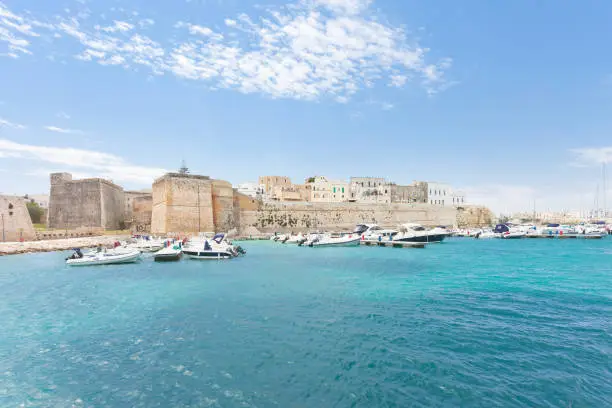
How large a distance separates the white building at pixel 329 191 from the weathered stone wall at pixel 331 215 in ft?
32.7

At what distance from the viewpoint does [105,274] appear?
17.2 metres

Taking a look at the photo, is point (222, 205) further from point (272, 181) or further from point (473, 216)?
point (473, 216)

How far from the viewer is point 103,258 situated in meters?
20.3

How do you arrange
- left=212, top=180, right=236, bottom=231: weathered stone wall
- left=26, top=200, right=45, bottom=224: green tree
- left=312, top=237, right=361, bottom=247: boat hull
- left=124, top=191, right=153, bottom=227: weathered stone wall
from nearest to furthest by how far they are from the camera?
left=312, top=237, right=361, bottom=247: boat hull < left=212, top=180, right=236, bottom=231: weathered stone wall < left=124, top=191, right=153, bottom=227: weathered stone wall < left=26, top=200, right=45, bottom=224: green tree

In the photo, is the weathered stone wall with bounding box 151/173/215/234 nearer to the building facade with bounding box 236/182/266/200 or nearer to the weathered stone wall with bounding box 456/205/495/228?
the building facade with bounding box 236/182/266/200

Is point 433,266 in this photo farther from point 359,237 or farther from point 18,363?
point 18,363

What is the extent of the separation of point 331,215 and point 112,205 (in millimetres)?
29489

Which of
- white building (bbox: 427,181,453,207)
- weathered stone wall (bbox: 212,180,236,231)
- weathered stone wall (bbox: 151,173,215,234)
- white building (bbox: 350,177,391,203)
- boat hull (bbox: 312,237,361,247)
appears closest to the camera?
boat hull (bbox: 312,237,361,247)

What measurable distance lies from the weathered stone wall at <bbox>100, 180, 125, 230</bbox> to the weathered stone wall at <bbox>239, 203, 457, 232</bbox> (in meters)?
15.6

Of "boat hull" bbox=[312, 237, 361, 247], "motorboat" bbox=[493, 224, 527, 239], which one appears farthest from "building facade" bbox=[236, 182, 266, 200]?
"motorboat" bbox=[493, 224, 527, 239]

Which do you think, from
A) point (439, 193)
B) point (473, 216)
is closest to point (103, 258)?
point (439, 193)

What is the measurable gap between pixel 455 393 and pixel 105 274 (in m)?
17.1

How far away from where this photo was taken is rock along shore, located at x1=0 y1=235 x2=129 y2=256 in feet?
85.4

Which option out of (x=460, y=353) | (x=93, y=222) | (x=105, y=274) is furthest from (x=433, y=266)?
(x=93, y=222)
